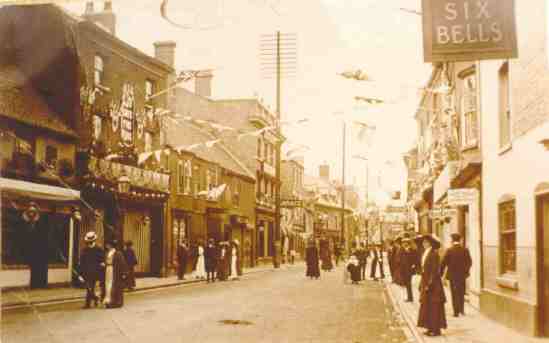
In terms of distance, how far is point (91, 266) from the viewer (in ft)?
54.8

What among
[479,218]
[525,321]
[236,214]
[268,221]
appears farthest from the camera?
[268,221]

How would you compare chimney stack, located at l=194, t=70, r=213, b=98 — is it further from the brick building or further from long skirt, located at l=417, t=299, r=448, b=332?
long skirt, located at l=417, t=299, r=448, b=332

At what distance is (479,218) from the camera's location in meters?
18.3

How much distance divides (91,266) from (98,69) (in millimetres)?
10569

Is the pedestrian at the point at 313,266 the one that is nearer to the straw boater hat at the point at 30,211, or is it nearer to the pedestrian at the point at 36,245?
the pedestrian at the point at 36,245

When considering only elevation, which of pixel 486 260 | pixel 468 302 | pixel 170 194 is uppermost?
pixel 170 194

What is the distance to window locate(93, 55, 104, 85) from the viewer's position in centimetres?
2522

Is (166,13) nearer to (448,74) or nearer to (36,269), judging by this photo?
(36,269)

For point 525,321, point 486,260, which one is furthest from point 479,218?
point 525,321

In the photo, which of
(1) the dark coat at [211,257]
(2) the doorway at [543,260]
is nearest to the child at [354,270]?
(1) the dark coat at [211,257]

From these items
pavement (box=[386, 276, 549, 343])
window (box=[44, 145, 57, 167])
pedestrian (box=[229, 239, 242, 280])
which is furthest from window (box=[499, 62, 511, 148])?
pedestrian (box=[229, 239, 242, 280])

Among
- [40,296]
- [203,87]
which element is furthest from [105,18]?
[203,87]

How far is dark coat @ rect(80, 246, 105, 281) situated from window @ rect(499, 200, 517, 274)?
29.0ft

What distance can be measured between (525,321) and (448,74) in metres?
14.1
